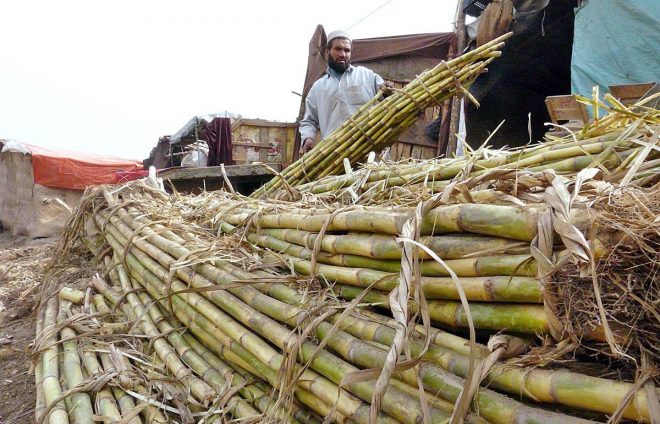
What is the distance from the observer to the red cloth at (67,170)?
9.23 meters

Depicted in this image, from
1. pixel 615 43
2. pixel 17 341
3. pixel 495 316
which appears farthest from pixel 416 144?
pixel 495 316

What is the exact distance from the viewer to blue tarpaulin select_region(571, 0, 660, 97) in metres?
4.09

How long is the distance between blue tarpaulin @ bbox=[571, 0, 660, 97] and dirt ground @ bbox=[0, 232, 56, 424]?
185 inches

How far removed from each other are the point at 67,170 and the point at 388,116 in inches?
317

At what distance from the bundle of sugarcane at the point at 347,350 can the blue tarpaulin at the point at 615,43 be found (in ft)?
12.5

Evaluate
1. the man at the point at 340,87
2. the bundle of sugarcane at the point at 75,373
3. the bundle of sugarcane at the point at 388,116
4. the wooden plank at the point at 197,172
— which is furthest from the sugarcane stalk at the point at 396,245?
the wooden plank at the point at 197,172

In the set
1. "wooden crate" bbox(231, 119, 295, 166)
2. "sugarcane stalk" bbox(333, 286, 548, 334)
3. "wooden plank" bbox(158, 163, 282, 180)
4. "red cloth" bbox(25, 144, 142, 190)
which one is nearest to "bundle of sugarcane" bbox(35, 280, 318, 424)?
"sugarcane stalk" bbox(333, 286, 548, 334)

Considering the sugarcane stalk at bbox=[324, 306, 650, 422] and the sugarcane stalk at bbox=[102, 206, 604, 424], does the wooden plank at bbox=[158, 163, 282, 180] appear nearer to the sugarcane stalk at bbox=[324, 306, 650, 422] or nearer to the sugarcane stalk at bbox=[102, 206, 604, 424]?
the sugarcane stalk at bbox=[102, 206, 604, 424]

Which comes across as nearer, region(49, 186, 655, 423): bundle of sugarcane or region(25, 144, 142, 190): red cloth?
region(49, 186, 655, 423): bundle of sugarcane

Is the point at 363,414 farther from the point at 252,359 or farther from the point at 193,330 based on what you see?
the point at 193,330

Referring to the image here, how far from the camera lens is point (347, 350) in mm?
1159

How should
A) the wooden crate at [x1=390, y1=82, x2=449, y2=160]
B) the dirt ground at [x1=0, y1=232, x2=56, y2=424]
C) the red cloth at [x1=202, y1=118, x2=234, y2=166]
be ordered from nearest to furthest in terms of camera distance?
the dirt ground at [x1=0, y1=232, x2=56, y2=424] → the wooden crate at [x1=390, y1=82, x2=449, y2=160] → the red cloth at [x1=202, y1=118, x2=234, y2=166]

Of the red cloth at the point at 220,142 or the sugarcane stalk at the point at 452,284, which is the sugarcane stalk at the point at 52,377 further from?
the red cloth at the point at 220,142

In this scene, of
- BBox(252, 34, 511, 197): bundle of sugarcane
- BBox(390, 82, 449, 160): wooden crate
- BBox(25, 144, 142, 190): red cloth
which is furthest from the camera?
BBox(25, 144, 142, 190): red cloth
